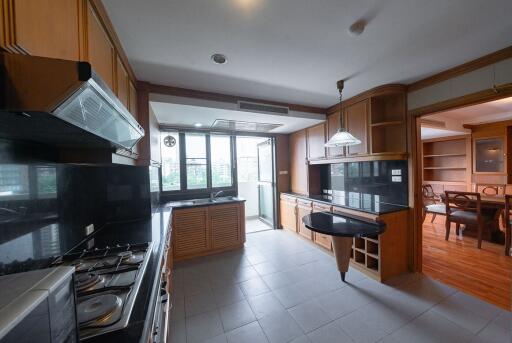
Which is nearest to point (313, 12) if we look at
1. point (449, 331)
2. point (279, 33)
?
point (279, 33)

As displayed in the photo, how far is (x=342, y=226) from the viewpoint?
205 centimetres

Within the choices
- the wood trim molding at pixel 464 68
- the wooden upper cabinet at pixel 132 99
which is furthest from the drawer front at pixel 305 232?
the wooden upper cabinet at pixel 132 99

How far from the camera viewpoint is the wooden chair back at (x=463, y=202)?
3.11m

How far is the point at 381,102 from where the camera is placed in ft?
8.91

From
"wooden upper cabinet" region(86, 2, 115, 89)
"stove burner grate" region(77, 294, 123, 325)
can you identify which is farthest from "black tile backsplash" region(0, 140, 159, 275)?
"wooden upper cabinet" region(86, 2, 115, 89)

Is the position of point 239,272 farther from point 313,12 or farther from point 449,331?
point 313,12

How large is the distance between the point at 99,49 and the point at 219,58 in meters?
0.91

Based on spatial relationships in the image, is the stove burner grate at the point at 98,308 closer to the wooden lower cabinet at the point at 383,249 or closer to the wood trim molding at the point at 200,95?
the wood trim molding at the point at 200,95

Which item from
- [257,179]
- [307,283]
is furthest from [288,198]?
[307,283]

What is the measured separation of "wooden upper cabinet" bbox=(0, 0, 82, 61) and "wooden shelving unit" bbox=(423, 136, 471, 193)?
7.29 metres

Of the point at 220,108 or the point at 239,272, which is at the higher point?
the point at 220,108

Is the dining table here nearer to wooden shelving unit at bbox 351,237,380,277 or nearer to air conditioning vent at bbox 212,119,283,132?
wooden shelving unit at bbox 351,237,380,277

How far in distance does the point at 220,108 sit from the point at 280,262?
232 centimetres

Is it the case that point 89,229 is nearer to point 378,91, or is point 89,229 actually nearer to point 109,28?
point 109,28
